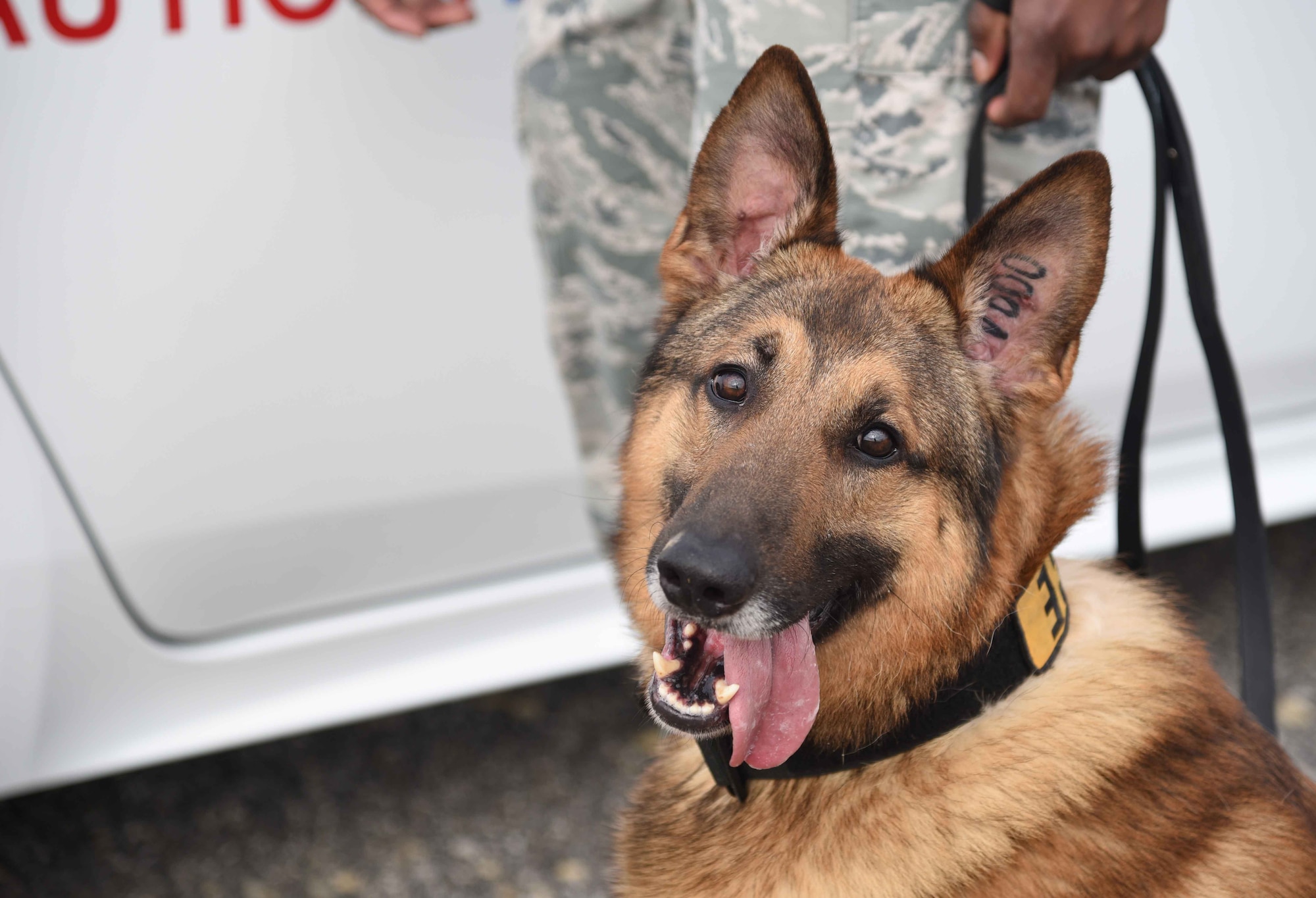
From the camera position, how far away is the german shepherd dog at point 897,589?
158 cm

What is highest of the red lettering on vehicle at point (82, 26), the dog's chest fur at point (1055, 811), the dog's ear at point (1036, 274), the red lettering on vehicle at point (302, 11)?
the red lettering on vehicle at point (82, 26)

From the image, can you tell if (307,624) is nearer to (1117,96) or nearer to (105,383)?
(105,383)

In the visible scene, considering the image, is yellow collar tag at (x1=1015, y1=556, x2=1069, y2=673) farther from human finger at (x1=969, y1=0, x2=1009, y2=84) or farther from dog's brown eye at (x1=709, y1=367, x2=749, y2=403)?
human finger at (x1=969, y1=0, x2=1009, y2=84)

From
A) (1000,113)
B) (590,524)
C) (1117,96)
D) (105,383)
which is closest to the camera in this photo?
(1000,113)

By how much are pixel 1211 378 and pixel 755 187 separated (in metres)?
0.93

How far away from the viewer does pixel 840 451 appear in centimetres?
171

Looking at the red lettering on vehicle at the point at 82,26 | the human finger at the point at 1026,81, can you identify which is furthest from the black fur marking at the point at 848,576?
the red lettering on vehicle at the point at 82,26

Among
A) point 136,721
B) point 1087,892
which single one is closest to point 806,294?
point 1087,892

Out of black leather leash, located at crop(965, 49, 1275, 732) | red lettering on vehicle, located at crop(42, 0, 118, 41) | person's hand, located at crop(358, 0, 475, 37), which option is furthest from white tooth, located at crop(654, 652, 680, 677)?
red lettering on vehicle, located at crop(42, 0, 118, 41)

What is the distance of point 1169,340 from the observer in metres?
2.93

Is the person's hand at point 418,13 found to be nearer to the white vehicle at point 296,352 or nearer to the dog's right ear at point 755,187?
the white vehicle at point 296,352

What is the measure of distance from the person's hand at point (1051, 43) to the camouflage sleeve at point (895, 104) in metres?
0.04

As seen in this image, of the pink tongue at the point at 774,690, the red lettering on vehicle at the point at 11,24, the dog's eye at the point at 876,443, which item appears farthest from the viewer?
the red lettering on vehicle at the point at 11,24

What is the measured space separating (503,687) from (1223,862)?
166 cm
